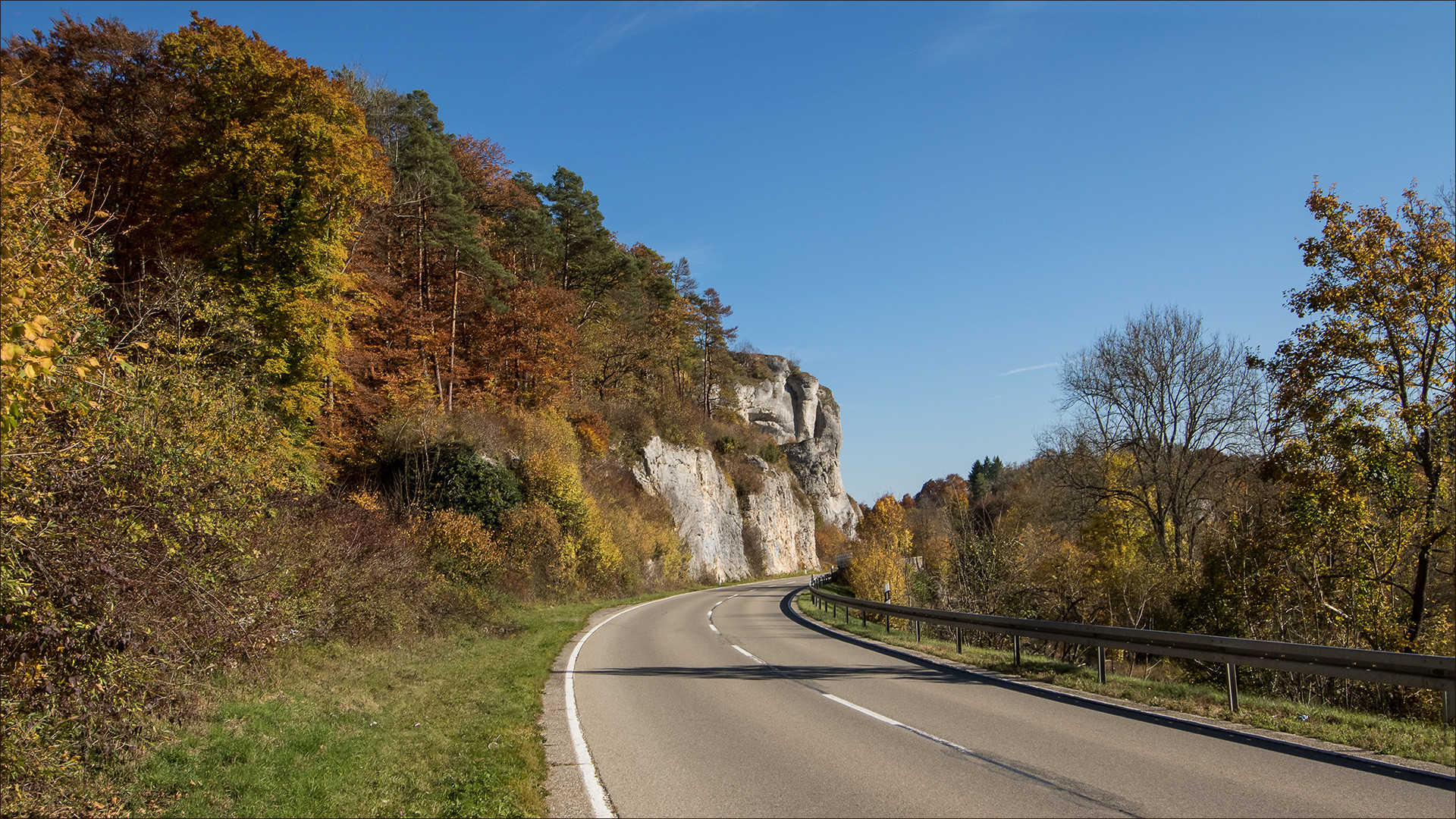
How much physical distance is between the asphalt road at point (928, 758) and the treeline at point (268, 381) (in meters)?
4.51

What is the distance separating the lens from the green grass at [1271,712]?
6871 millimetres

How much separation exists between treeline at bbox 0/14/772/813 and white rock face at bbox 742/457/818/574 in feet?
39.5

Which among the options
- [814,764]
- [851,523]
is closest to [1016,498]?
[851,523]

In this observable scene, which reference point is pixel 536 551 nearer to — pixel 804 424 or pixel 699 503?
pixel 699 503

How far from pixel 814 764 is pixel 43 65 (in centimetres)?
3364

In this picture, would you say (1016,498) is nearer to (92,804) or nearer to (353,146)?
(353,146)

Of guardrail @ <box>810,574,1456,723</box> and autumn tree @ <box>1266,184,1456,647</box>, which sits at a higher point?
autumn tree @ <box>1266,184,1456,647</box>

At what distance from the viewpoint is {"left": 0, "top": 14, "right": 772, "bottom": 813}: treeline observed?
588 centimetres

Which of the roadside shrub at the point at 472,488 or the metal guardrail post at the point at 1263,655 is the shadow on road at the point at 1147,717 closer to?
the metal guardrail post at the point at 1263,655

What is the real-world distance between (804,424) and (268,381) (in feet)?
352

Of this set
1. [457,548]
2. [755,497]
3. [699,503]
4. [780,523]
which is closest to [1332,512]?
[457,548]

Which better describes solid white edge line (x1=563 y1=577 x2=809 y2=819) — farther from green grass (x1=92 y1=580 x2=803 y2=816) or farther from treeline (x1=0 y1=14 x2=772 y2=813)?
treeline (x1=0 y1=14 x2=772 y2=813)

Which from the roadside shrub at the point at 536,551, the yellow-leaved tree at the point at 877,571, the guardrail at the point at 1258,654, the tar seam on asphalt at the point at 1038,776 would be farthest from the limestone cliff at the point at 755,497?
the tar seam on asphalt at the point at 1038,776

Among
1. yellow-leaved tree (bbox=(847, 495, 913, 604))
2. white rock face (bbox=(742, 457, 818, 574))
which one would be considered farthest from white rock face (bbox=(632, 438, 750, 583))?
yellow-leaved tree (bbox=(847, 495, 913, 604))
